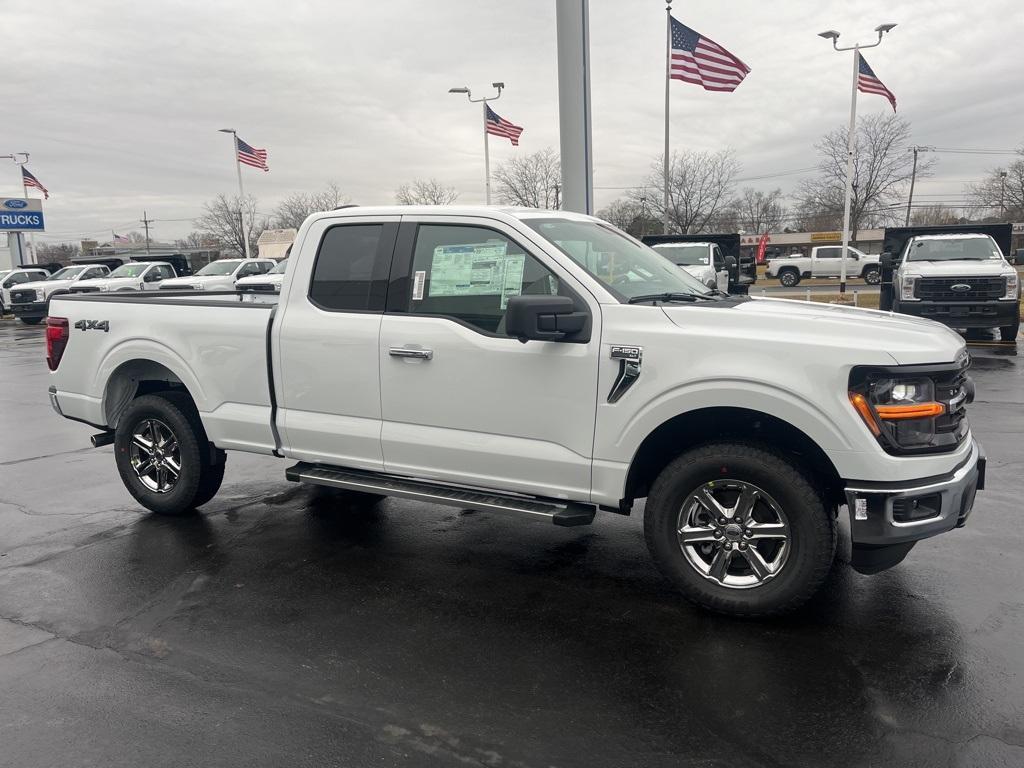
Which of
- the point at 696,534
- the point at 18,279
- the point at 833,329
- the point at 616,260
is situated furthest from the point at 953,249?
the point at 18,279

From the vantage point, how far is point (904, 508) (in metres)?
3.57

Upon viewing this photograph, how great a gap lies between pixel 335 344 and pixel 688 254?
51.6 ft

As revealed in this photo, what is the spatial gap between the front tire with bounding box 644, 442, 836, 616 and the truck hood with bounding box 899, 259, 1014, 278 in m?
11.9

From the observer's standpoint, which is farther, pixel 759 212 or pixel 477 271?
pixel 759 212

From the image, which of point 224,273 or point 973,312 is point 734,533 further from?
point 224,273

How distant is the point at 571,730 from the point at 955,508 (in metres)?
2.01

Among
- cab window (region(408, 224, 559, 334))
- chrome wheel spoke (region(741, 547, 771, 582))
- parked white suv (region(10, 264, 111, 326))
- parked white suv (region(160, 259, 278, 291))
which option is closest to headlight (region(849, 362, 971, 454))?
chrome wheel spoke (region(741, 547, 771, 582))

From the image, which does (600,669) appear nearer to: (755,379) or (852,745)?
(852,745)

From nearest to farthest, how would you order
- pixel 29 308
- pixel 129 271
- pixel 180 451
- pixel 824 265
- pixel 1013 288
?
pixel 180 451 < pixel 1013 288 < pixel 129 271 < pixel 29 308 < pixel 824 265

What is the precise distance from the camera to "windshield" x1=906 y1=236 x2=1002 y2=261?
49.0ft

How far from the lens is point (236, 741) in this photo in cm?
305

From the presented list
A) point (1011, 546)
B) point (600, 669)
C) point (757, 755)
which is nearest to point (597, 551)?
point (600, 669)

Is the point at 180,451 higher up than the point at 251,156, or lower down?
lower down

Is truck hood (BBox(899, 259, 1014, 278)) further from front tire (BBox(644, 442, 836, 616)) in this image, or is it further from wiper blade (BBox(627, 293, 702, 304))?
front tire (BBox(644, 442, 836, 616))
